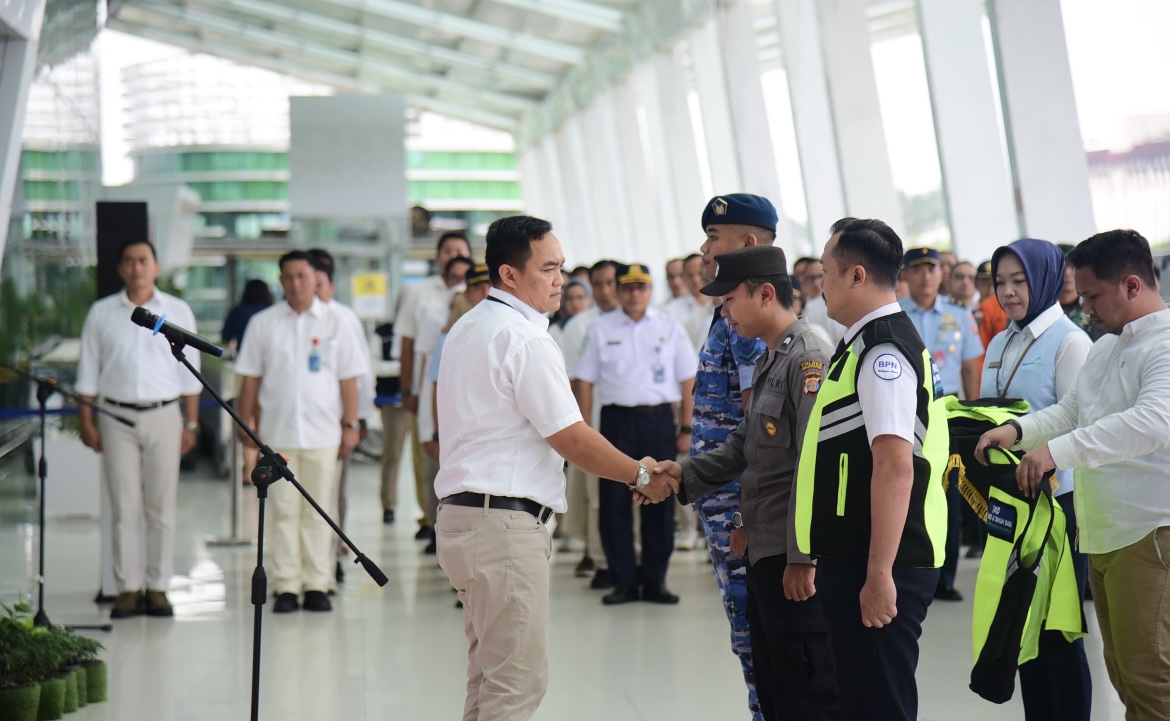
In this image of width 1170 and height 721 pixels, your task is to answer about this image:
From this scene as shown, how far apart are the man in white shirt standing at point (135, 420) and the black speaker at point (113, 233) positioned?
0.87m

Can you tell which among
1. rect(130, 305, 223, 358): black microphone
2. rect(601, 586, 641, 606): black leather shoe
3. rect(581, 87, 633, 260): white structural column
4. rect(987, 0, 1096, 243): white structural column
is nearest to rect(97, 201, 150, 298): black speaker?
rect(601, 586, 641, 606): black leather shoe

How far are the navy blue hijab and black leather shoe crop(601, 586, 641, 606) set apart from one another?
9.10ft

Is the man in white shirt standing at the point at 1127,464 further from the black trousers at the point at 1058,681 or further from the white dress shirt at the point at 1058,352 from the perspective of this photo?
the white dress shirt at the point at 1058,352

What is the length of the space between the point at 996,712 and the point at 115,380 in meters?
4.23

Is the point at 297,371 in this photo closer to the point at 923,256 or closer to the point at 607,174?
the point at 923,256

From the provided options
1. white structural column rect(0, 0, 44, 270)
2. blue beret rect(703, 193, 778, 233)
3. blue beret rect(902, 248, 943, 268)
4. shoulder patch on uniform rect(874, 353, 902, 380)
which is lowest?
shoulder patch on uniform rect(874, 353, 902, 380)

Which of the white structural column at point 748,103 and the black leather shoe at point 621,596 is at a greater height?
the white structural column at point 748,103

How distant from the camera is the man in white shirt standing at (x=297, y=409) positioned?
6000mm

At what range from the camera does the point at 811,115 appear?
1109 cm

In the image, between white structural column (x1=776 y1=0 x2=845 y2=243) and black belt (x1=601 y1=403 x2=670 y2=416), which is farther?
white structural column (x1=776 y1=0 x2=845 y2=243)

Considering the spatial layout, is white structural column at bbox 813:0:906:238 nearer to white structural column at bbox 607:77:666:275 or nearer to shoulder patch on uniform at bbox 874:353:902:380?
white structural column at bbox 607:77:666:275

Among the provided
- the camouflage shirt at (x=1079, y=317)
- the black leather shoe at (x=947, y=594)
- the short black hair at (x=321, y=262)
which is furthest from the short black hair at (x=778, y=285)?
the short black hair at (x=321, y=262)

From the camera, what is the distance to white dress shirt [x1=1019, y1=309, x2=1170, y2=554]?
2.85m

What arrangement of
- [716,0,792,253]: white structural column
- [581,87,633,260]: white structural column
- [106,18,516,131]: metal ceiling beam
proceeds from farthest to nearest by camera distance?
[106,18,516,131]: metal ceiling beam, [581,87,633,260]: white structural column, [716,0,792,253]: white structural column
